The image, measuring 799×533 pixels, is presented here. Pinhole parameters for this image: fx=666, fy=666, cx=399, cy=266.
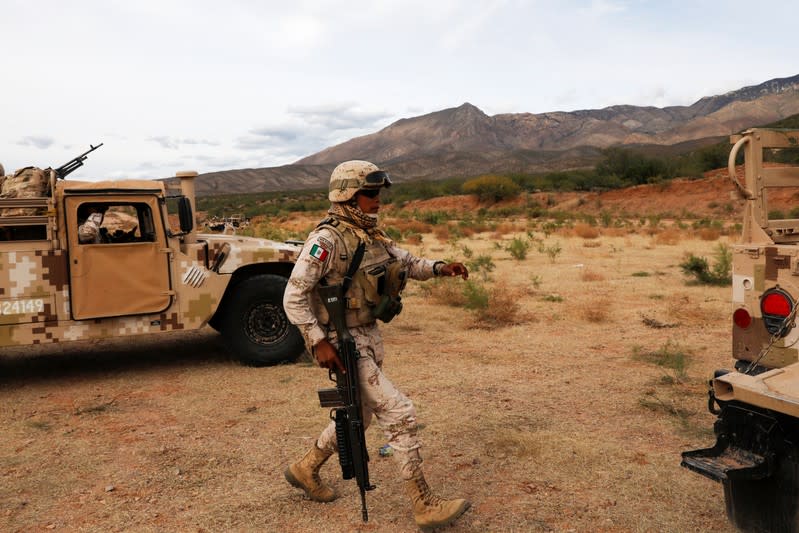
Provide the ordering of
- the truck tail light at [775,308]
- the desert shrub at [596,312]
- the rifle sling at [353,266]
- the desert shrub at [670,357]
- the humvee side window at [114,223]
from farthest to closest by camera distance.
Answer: the desert shrub at [596,312] < the desert shrub at [670,357] < the humvee side window at [114,223] < the rifle sling at [353,266] < the truck tail light at [775,308]

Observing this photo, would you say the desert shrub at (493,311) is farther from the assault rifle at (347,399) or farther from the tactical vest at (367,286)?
the assault rifle at (347,399)

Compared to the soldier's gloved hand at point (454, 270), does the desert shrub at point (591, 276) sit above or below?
below

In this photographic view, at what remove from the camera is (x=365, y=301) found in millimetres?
3416

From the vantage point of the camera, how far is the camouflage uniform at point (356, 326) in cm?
329

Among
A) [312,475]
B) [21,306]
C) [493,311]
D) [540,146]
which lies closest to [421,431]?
[312,475]

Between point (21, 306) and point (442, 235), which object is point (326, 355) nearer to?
point (21, 306)

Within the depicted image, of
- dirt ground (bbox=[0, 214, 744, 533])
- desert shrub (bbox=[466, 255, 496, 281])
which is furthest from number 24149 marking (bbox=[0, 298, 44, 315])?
desert shrub (bbox=[466, 255, 496, 281])

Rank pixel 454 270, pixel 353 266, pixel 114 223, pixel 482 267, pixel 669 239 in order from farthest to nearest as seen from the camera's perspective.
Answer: pixel 669 239 → pixel 482 267 → pixel 114 223 → pixel 454 270 → pixel 353 266

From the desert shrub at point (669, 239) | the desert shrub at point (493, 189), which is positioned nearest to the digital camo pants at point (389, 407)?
the desert shrub at point (669, 239)

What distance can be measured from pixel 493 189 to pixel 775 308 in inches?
1751

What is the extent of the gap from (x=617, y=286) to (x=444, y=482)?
25.9ft

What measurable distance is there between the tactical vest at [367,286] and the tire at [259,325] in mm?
3278

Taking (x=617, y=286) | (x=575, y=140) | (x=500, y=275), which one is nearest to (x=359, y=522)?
(x=617, y=286)

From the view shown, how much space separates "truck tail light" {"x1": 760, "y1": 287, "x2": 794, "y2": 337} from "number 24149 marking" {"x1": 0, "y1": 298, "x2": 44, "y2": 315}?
18.1ft
